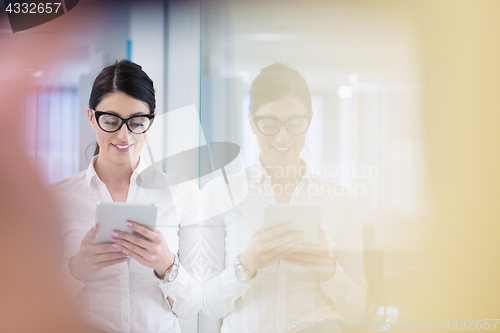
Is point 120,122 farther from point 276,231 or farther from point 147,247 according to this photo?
point 276,231

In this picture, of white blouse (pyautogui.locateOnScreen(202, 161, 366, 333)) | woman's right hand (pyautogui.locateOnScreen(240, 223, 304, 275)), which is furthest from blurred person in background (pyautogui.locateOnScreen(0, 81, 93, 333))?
woman's right hand (pyautogui.locateOnScreen(240, 223, 304, 275))

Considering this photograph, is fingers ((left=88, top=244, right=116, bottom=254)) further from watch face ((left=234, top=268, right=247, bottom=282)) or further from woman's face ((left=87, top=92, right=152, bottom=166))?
watch face ((left=234, top=268, right=247, bottom=282))

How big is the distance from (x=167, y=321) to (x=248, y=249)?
419mm

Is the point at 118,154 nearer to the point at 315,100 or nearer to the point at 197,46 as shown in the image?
the point at 197,46

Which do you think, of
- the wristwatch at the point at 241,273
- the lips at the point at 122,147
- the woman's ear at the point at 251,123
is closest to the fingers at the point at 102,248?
the lips at the point at 122,147

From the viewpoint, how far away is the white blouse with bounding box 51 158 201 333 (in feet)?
4.27

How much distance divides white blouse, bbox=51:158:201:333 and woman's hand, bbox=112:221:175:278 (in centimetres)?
3

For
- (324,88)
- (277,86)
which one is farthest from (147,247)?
(324,88)

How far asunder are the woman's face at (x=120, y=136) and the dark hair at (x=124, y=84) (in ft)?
0.07

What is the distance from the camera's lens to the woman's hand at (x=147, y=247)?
1.22 metres

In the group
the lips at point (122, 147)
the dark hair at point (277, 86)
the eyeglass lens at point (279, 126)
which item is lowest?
the lips at point (122, 147)

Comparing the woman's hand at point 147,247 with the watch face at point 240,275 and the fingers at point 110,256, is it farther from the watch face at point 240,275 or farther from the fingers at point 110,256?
the watch face at point 240,275

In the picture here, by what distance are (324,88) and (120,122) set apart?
2.63ft

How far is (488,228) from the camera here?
4.79 ft
